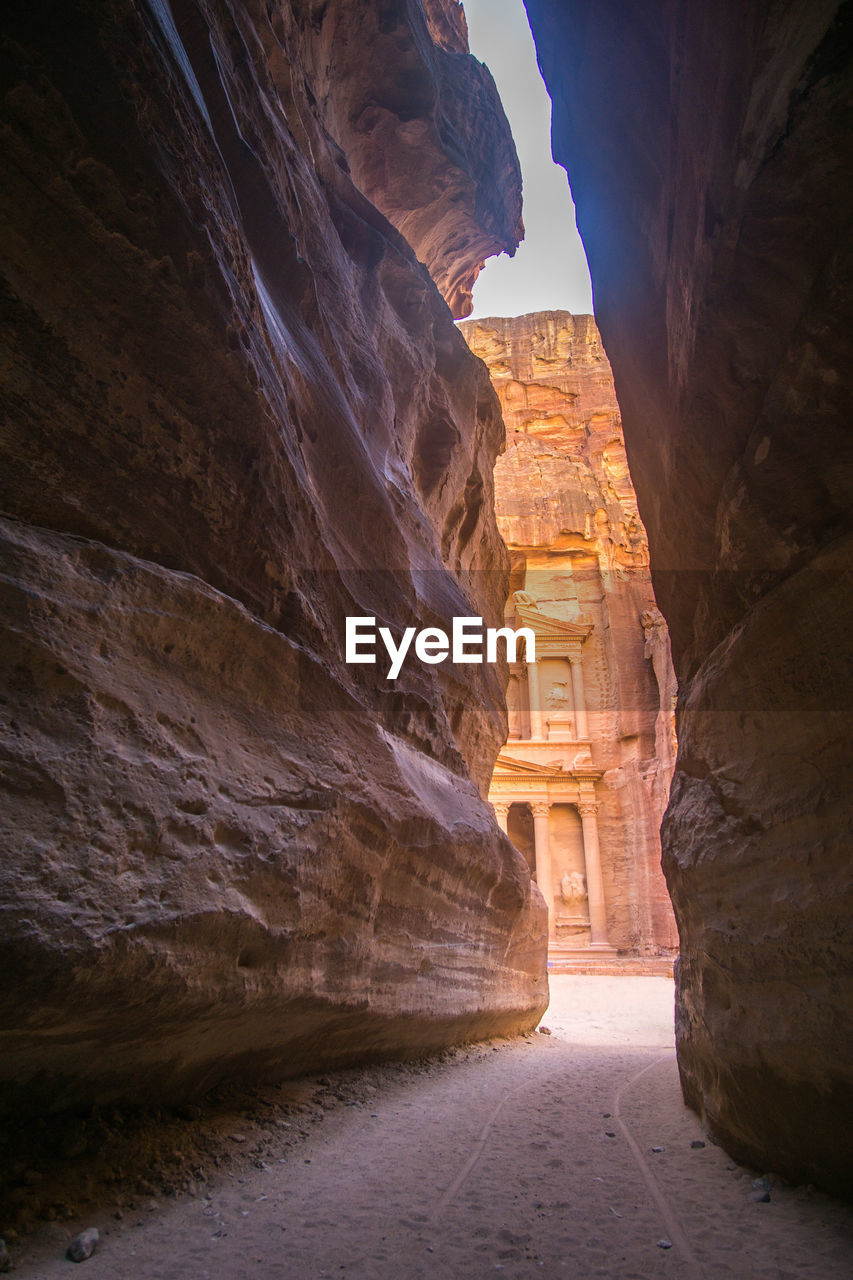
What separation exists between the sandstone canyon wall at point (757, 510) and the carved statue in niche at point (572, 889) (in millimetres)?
25721

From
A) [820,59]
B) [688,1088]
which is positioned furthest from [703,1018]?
[820,59]

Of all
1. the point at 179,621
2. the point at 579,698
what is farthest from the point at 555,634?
the point at 179,621

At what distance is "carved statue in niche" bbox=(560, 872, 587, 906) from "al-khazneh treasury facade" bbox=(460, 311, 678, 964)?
1.9 inches

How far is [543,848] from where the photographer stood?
30734 mm

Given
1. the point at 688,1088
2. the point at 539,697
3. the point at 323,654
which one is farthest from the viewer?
the point at 539,697

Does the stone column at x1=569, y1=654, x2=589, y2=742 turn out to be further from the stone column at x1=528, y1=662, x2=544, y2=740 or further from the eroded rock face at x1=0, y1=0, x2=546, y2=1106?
the eroded rock face at x1=0, y1=0, x2=546, y2=1106

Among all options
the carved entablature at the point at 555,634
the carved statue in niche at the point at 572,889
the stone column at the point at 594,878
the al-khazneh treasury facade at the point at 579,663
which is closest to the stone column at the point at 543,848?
the al-khazneh treasury facade at the point at 579,663

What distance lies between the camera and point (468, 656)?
385 inches

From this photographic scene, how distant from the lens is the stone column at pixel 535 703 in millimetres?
34781

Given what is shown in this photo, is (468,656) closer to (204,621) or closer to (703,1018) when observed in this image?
(703,1018)

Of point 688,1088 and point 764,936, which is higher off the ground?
point 764,936

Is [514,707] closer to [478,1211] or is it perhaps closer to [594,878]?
[594,878]

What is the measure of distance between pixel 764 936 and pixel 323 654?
3.19 metres

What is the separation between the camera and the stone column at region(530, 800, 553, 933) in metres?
29.8
